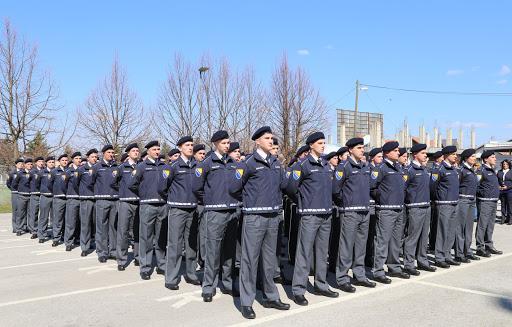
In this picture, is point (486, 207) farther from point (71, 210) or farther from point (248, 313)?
point (71, 210)

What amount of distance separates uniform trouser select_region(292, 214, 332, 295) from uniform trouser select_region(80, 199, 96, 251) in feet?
16.3

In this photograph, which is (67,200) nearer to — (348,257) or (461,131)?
(348,257)

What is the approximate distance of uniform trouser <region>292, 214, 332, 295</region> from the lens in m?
5.65

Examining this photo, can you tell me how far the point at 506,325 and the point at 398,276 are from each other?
2214mm

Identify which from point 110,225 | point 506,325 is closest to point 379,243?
point 506,325

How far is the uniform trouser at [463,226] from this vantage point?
8.16m

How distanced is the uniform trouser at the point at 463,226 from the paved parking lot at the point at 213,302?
515 millimetres

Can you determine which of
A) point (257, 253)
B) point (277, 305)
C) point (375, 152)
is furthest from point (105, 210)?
point (375, 152)

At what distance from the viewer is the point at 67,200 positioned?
968 cm

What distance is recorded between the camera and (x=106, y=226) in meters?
8.58

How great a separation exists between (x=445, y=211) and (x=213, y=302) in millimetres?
4348

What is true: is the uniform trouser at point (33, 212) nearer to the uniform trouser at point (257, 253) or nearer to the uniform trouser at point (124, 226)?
the uniform trouser at point (124, 226)

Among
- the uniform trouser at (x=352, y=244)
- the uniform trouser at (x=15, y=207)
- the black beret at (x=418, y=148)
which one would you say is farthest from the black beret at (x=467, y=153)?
the uniform trouser at (x=15, y=207)

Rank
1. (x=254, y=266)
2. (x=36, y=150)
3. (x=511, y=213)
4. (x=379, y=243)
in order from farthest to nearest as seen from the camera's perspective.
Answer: (x=36, y=150), (x=511, y=213), (x=379, y=243), (x=254, y=266)
